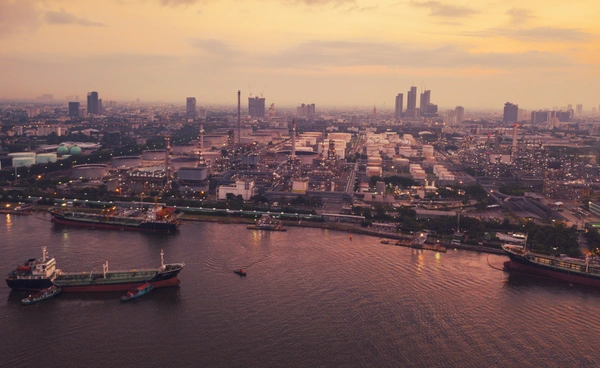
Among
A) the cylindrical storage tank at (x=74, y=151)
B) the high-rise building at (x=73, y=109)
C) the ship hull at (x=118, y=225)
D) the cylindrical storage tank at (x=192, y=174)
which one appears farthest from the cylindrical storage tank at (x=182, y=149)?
the high-rise building at (x=73, y=109)

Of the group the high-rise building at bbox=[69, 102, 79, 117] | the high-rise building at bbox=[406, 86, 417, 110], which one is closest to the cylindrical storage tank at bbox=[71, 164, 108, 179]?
the high-rise building at bbox=[69, 102, 79, 117]

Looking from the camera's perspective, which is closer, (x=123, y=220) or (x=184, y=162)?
(x=123, y=220)

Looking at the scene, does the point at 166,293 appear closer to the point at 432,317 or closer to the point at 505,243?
the point at 432,317

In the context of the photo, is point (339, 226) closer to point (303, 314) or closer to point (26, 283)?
point (303, 314)

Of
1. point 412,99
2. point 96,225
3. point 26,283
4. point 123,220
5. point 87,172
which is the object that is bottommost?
point 26,283

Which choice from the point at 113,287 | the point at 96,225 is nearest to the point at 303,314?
the point at 113,287

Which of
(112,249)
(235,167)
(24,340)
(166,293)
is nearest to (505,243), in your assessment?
(166,293)
